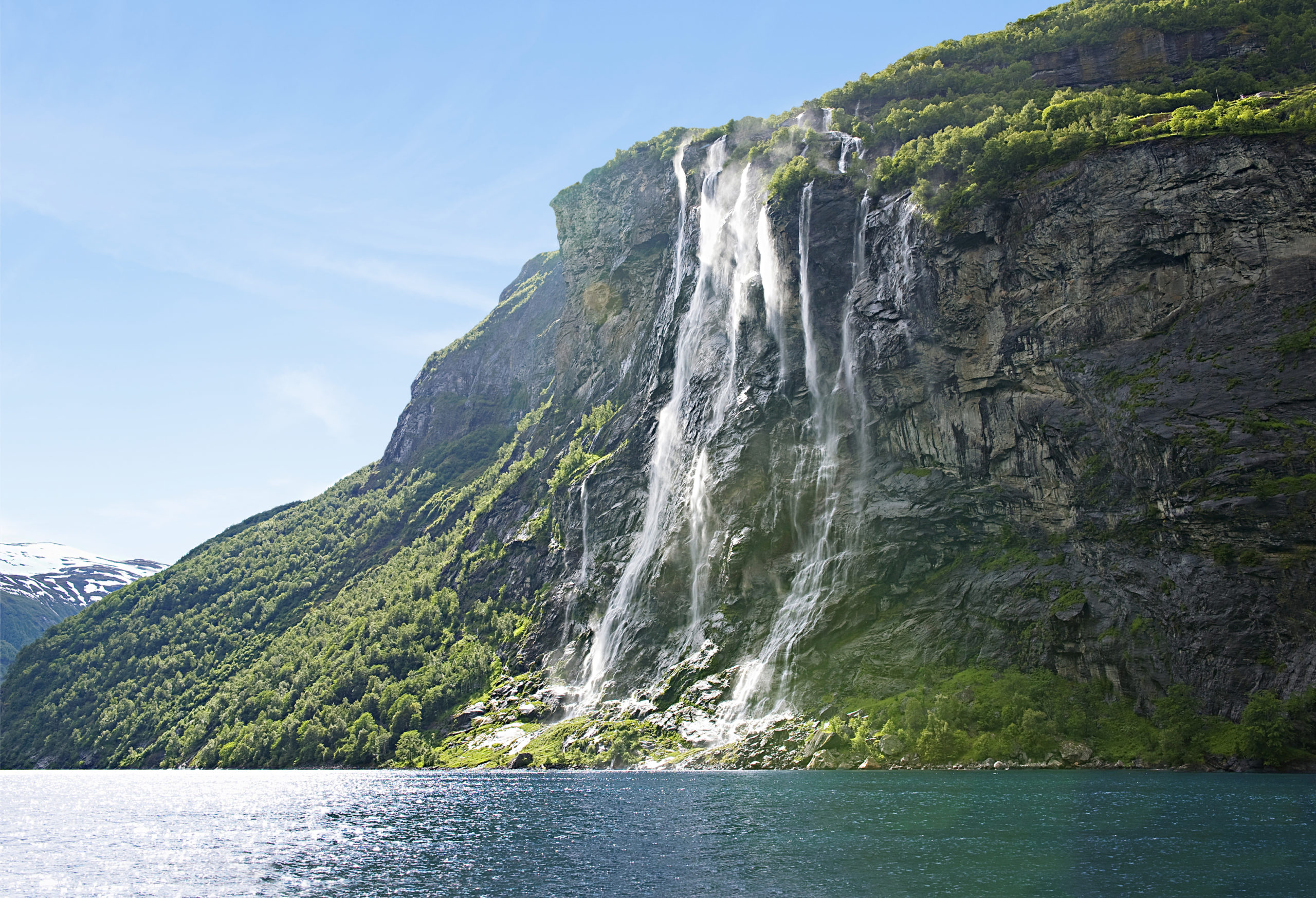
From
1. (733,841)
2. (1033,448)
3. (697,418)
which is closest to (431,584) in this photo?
(697,418)

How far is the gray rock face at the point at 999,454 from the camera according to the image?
57500 mm

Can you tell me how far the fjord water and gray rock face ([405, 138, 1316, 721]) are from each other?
43.7 ft

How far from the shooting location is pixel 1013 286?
7388 centimetres

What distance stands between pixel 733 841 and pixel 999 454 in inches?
1899

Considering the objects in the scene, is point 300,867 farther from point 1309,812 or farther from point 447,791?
point 1309,812

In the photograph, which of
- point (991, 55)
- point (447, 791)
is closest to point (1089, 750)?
point (447, 791)

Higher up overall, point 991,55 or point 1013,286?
point 991,55

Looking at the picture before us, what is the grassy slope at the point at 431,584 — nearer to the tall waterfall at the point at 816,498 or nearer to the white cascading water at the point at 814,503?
the tall waterfall at the point at 816,498

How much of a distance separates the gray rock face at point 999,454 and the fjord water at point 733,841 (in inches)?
525

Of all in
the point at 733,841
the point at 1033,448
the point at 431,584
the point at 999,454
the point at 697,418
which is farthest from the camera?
the point at 431,584

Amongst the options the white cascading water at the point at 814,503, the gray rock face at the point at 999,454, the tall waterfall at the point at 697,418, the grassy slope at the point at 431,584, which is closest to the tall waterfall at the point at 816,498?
the white cascading water at the point at 814,503

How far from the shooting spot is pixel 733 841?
33281 millimetres

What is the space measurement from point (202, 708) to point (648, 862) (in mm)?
137291

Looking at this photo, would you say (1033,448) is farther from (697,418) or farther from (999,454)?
(697,418)
